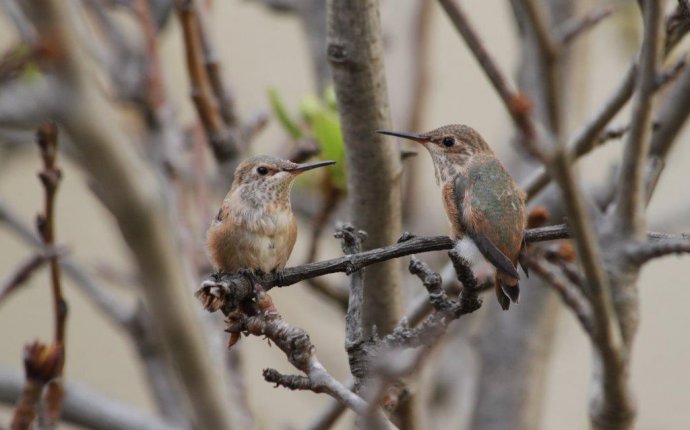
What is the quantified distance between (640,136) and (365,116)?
1.92 feet

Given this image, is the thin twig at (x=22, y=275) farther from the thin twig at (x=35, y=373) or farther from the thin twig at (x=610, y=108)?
the thin twig at (x=610, y=108)

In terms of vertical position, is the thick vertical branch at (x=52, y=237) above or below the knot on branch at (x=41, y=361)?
above

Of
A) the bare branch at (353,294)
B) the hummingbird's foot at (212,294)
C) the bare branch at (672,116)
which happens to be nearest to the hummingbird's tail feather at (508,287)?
the bare branch at (353,294)

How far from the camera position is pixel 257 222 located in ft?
6.17

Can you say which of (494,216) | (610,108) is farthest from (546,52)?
(610,108)

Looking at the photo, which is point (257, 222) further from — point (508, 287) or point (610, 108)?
point (610, 108)

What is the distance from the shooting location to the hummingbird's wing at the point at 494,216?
145cm

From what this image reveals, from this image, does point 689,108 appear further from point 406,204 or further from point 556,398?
point 556,398

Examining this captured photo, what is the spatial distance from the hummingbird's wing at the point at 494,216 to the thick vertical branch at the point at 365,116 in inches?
15.9

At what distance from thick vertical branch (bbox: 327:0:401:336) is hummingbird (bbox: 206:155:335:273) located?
18 centimetres

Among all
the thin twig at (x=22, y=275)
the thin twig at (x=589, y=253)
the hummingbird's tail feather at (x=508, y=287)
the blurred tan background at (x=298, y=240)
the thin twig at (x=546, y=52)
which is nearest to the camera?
the thin twig at (x=589, y=253)

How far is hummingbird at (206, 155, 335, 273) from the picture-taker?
1749 mm

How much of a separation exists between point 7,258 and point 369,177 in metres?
6.10

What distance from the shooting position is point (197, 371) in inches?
61.9
